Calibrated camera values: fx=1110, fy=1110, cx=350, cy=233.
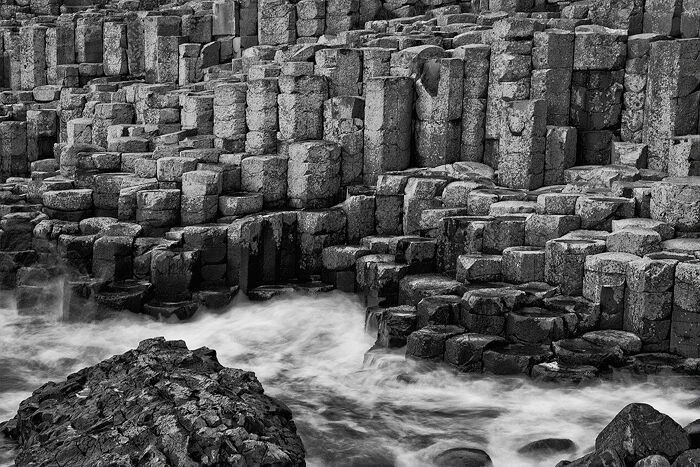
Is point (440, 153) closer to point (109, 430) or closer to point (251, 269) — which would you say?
point (251, 269)

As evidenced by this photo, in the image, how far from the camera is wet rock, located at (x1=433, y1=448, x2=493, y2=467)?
1556 centimetres

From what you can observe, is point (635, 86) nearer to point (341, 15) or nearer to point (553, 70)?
point (553, 70)

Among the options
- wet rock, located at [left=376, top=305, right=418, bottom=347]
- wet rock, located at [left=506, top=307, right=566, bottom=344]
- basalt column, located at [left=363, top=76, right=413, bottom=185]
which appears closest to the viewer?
wet rock, located at [left=506, top=307, right=566, bottom=344]

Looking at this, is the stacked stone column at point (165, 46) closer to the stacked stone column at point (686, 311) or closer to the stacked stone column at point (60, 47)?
the stacked stone column at point (60, 47)

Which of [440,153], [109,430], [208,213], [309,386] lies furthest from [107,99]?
[109,430]

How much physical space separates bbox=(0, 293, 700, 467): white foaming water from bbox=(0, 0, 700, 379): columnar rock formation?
1.78 ft


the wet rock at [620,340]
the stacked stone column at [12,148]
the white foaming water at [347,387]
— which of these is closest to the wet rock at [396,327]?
the white foaming water at [347,387]

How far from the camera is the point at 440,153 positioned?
25312mm

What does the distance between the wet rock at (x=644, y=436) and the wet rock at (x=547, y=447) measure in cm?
205

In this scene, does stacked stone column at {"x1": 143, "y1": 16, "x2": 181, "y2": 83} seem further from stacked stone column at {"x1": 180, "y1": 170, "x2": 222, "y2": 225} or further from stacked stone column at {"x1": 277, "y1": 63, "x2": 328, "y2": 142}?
stacked stone column at {"x1": 180, "y1": 170, "x2": 222, "y2": 225}

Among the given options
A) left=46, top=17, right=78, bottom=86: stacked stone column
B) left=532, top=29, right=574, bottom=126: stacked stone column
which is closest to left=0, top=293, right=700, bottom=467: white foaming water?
left=532, top=29, right=574, bottom=126: stacked stone column

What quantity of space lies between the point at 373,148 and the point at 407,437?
993cm

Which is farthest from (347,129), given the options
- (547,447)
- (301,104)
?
(547,447)

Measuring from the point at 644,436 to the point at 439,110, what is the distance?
501 inches
